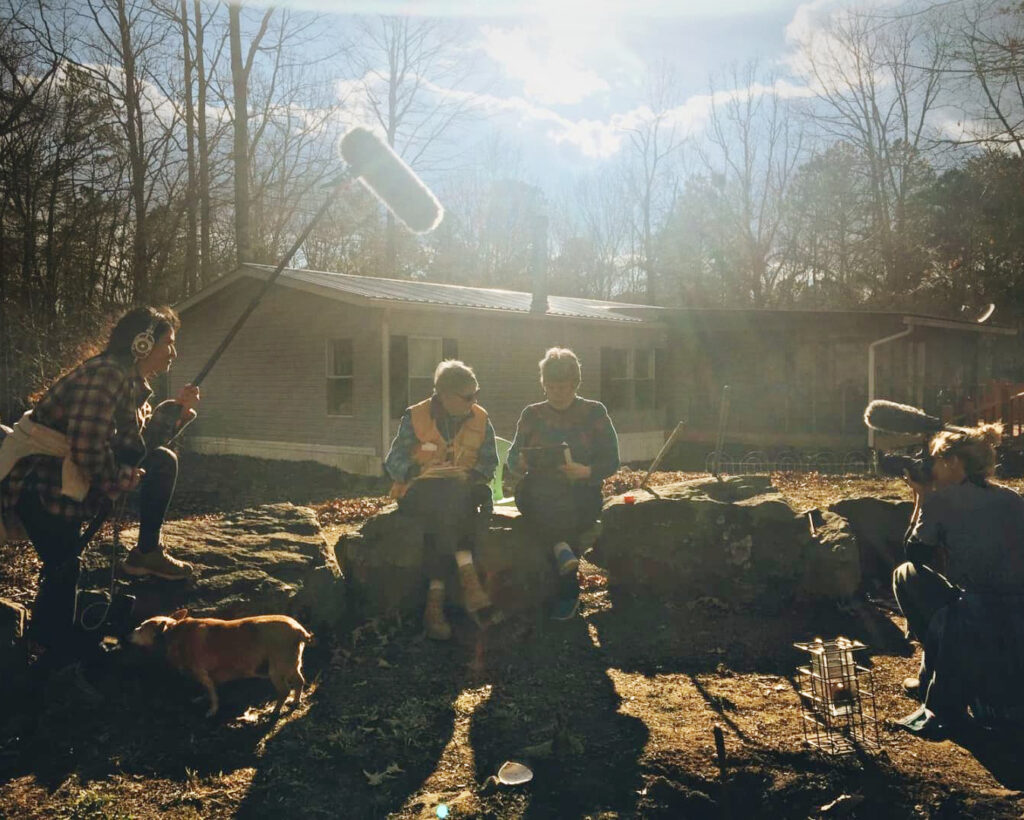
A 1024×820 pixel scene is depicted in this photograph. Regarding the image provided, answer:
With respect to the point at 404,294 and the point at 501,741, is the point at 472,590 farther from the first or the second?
the point at 404,294

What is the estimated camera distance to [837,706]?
3863 millimetres

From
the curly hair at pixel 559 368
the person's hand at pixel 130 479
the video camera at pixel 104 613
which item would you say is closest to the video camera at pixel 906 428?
the curly hair at pixel 559 368

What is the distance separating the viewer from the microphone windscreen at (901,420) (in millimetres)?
4348

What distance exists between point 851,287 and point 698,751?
118 feet

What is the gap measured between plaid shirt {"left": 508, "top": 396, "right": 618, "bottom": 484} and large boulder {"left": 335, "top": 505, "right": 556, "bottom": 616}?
1.62 feet

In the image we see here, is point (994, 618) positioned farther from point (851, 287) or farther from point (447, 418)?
point (851, 287)

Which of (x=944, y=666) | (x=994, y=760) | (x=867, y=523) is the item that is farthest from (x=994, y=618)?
(x=867, y=523)

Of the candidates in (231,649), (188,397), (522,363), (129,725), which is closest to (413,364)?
(522,363)

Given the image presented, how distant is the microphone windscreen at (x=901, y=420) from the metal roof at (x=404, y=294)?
1029 centimetres

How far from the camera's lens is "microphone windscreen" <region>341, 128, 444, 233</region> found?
173 inches

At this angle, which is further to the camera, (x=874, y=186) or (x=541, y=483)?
(x=874, y=186)

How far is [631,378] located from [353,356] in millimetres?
7032

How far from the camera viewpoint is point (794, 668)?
4715 millimetres

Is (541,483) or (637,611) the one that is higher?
(541,483)
